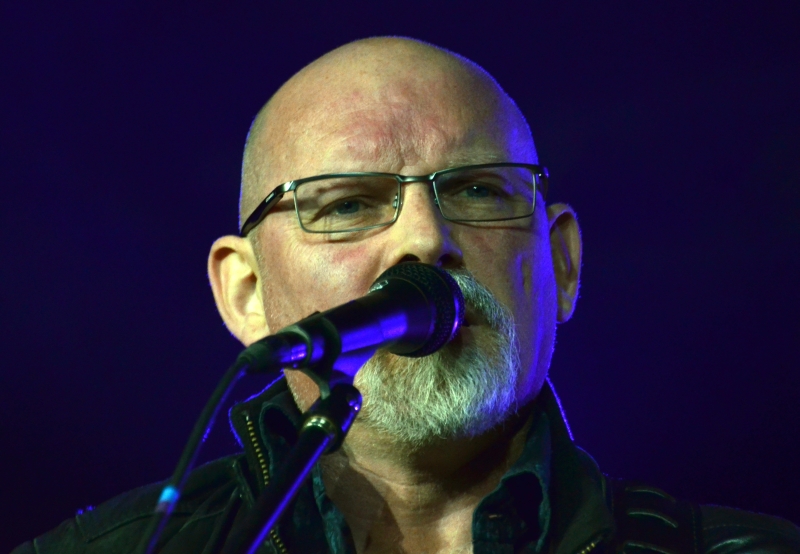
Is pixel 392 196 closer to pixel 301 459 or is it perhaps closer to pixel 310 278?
pixel 310 278

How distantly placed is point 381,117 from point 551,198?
110 centimetres

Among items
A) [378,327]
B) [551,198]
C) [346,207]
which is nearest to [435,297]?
[378,327]

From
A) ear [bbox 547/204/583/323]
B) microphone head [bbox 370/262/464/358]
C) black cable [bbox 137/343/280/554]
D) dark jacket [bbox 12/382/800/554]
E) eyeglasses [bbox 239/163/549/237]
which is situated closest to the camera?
black cable [bbox 137/343/280/554]

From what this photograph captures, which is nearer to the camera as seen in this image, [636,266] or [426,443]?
[426,443]

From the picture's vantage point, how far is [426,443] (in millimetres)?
1912

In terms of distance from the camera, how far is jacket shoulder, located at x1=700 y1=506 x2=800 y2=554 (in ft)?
6.27

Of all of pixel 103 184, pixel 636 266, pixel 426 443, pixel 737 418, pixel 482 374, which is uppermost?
pixel 103 184

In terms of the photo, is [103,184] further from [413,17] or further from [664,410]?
[664,410]

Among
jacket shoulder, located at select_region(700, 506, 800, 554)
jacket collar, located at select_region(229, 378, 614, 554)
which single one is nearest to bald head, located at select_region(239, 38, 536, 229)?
jacket collar, located at select_region(229, 378, 614, 554)

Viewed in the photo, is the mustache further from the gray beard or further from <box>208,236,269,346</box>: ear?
<box>208,236,269,346</box>: ear

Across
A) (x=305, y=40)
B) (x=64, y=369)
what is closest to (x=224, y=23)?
(x=305, y=40)

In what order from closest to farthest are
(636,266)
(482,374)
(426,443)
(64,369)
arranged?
(482,374), (426,443), (636,266), (64,369)

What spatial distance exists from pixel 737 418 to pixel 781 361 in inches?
8.3

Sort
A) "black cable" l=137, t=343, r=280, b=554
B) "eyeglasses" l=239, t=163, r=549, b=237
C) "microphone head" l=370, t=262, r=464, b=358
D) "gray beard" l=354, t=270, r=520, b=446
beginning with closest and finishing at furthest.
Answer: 1. "black cable" l=137, t=343, r=280, b=554
2. "microphone head" l=370, t=262, r=464, b=358
3. "gray beard" l=354, t=270, r=520, b=446
4. "eyeglasses" l=239, t=163, r=549, b=237
